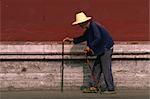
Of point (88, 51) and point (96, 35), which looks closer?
point (96, 35)

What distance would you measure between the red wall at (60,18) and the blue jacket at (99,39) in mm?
727

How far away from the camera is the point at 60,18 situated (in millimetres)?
11906

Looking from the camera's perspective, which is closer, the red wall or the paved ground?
the paved ground

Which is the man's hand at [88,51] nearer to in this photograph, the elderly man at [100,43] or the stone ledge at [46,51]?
the elderly man at [100,43]

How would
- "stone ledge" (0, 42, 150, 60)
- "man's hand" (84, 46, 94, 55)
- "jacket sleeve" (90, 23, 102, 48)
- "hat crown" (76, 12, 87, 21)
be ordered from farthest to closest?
"stone ledge" (0, 42, 150, 60) < "hat crown" (76, 12, 87, 21) < "man's hand" (84, 46, 94, 55) < "jacket sleeve" (90, 23, 102, 48)

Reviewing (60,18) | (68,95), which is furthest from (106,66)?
(60,18)

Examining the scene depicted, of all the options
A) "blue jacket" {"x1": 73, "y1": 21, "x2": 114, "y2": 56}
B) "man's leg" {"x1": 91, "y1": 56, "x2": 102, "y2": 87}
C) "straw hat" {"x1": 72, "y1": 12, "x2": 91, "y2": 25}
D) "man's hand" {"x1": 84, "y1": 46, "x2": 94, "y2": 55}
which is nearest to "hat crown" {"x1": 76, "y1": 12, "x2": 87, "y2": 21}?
"straw hat" {"x1": 72, "y1": 12, "x2": 91, "y2": 25}

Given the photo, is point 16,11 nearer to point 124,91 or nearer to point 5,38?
point 5,38

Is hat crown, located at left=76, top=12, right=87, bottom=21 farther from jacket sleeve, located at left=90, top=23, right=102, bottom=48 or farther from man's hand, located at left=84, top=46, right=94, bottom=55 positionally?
man's hand, located at left=84, top=46, right=94, bottom=55

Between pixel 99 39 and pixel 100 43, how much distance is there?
144 mm

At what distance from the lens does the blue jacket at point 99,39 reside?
11023 mm

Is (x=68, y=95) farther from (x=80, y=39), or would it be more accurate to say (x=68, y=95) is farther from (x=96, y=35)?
(x=96, y=35)

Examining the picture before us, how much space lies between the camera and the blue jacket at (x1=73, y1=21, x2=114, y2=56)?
36.2 feet

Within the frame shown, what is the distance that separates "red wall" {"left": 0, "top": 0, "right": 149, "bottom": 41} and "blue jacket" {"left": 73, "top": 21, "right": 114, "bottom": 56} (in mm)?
727
